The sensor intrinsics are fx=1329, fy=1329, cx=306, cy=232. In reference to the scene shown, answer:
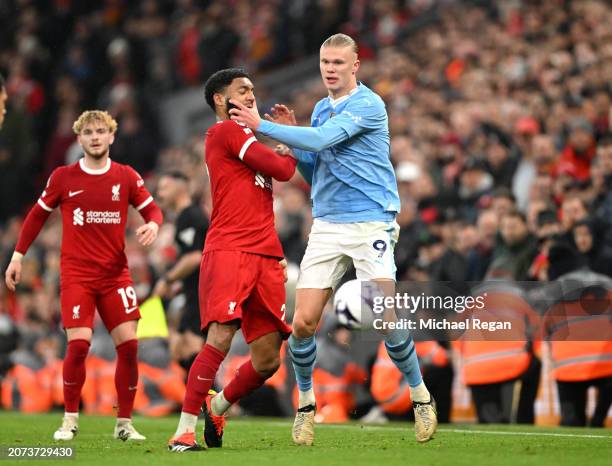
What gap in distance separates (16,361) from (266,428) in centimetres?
673

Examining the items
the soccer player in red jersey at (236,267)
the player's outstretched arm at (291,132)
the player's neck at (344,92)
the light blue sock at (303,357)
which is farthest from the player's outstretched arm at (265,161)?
the light blue sock at (303,357)

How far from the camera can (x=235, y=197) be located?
8.67m

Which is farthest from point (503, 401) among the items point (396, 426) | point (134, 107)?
point (134, 107)

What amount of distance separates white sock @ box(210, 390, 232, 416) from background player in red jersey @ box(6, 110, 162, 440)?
146 cm

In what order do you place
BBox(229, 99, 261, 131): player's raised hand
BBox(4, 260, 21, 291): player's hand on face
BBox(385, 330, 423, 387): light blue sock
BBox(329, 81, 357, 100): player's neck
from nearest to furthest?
BBox(229, 99, 261, 131): player's raised hand < BBox(385, 330, 423, 387): light blue sock < BBox(329, 81, 357, 100): player's neck < BBox(4, 260, 21, 291): player's hand on face

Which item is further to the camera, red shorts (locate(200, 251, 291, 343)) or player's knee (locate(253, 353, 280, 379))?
player's knee (locate(253, 353, 280, 379))

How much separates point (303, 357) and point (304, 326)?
26 centimetres

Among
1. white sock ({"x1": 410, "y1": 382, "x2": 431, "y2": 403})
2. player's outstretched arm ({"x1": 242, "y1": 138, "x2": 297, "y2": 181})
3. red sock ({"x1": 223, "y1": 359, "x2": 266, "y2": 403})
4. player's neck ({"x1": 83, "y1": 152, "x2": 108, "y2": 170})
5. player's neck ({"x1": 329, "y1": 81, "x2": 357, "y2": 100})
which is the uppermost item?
player's neck ({"x1": 329, "y1": 81, "x2": 357, "y2": 100})

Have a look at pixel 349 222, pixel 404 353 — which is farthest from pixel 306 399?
pixel 349 222

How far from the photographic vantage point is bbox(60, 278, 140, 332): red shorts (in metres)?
9.98

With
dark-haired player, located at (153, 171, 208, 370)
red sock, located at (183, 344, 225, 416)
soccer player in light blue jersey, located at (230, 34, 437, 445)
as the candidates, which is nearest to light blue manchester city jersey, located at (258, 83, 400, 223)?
soccer player in light blue jersey, located at (230, 34, 437, 445)

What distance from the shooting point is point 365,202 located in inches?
352

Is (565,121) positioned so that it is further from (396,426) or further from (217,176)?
(217,176)

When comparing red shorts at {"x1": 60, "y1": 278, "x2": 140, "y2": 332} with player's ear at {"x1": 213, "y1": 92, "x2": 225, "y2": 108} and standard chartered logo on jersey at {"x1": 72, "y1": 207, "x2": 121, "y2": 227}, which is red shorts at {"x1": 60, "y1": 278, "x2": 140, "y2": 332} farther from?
player's ear at {"x1": 213, "y1": 92, "x2": 225, "y2": 108}
